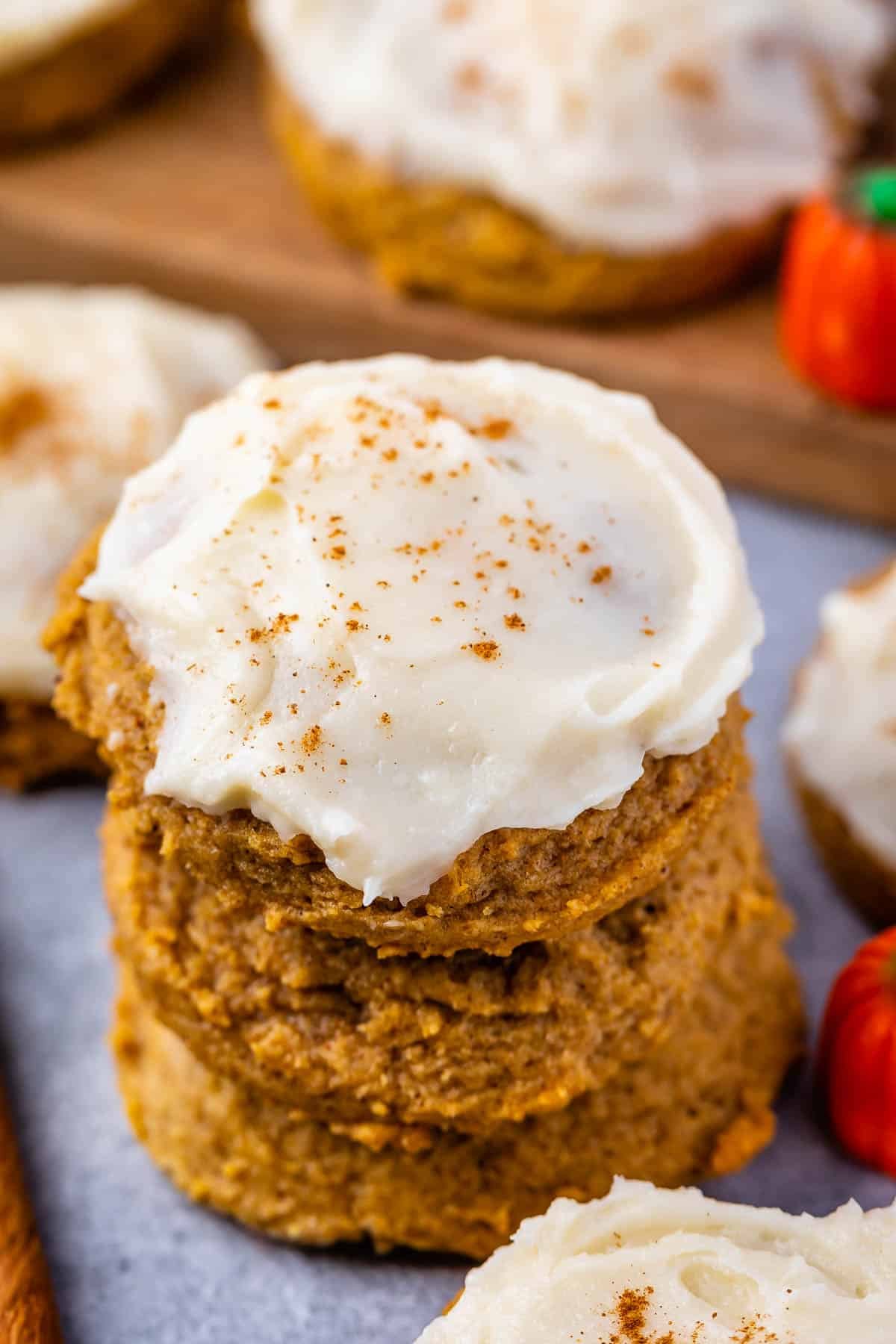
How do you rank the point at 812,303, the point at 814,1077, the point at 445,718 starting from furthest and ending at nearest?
the point at 812,303, the point at 814,1077, the point at 445,718

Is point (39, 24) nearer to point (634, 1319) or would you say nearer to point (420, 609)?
point (420, 609)

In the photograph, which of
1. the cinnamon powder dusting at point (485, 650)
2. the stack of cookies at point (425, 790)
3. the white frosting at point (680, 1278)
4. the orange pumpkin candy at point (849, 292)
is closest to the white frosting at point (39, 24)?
the orange pumpkin candy at point (849, 292)

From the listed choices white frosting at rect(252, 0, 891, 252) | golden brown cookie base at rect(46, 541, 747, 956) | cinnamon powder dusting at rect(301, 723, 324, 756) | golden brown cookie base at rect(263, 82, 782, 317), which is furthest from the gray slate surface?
white frosting at rect(252, 0, 891, 252)

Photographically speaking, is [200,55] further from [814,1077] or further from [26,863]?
[814,1077]

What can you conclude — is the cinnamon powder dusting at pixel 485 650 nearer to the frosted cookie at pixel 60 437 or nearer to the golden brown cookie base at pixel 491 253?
the frosted cookie at pixel 60 437

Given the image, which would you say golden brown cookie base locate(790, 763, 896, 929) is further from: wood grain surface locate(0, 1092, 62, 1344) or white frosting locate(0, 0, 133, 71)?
white frosting locate(0, 0, 133, 71)

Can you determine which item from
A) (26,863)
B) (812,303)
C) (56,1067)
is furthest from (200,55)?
(56,1067)

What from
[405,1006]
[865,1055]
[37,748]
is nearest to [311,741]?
[405,1006]
